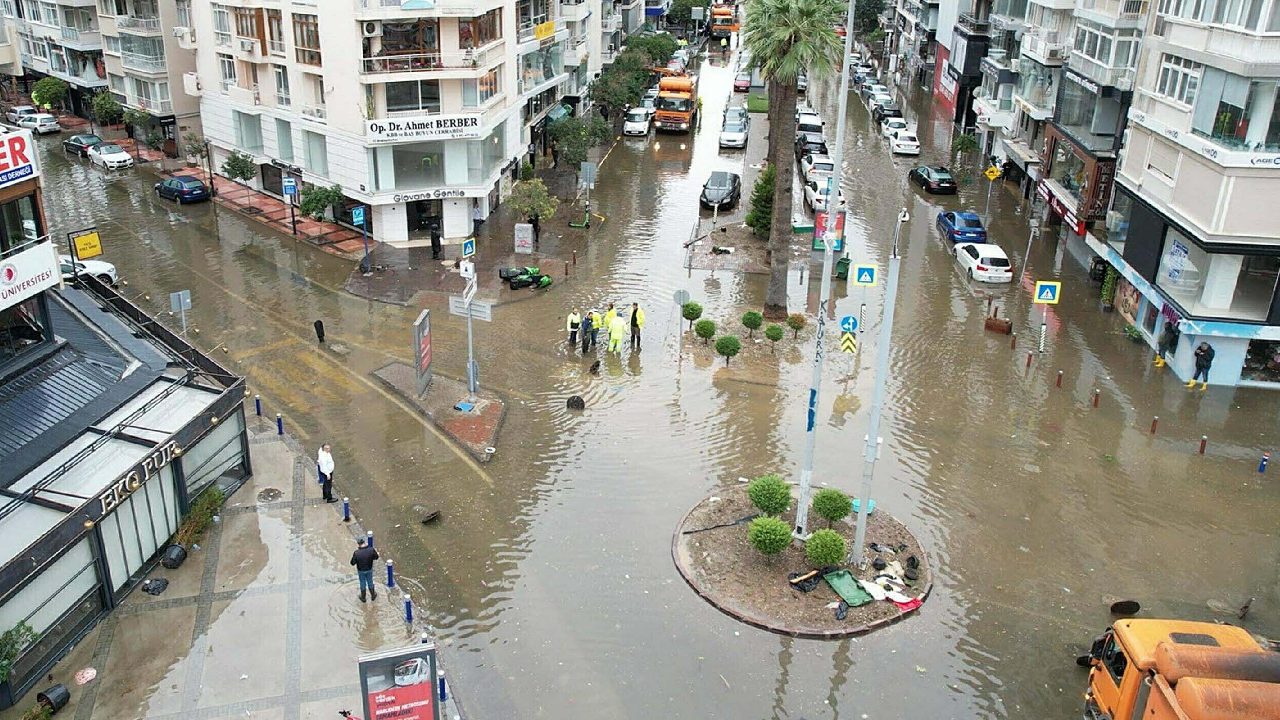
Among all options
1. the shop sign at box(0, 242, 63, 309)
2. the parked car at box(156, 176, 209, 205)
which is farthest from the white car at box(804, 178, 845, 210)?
the shop sign at box(0, 242, 63, 309)

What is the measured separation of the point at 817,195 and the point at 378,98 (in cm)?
2187

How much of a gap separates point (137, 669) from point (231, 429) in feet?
23.3

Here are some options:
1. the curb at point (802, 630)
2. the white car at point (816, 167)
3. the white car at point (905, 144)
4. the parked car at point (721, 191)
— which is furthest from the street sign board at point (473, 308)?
the white car at point (905, 144)

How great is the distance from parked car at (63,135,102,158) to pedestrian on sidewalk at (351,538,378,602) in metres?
47.8

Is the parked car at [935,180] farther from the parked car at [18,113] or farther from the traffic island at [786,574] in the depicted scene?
the parked car at [18,113]

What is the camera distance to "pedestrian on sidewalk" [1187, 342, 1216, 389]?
3050 cm

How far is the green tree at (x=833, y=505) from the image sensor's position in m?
21.7

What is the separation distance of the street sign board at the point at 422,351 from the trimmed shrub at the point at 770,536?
12167mm

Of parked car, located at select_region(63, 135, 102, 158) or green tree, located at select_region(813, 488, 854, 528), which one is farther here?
parked car, located at select_region(63, 135, 102, 158)

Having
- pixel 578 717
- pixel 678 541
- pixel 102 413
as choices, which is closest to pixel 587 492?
pixel 678 541

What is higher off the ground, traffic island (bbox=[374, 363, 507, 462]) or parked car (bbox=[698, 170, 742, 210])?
parked car (bbox=[698, 170, 742, 210])

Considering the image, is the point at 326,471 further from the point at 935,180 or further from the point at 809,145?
the point at 809,145

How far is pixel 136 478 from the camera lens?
2012 centimetres

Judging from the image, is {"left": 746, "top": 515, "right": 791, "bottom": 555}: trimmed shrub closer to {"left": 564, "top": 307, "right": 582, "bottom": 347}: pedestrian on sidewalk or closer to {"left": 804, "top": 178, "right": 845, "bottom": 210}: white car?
{"left": 564, "top": 307, "right": 582, "bottom": 347}: pedestrian on sidewalk
